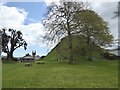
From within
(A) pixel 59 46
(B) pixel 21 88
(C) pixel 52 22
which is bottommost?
(B) pixel 21 88

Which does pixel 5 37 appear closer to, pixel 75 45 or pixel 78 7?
pixel 75 45

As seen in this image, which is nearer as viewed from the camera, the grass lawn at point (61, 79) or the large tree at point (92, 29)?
the grass lawn at point (61, 79)

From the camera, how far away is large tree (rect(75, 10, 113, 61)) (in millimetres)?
58844

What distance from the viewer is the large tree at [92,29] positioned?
58844 millimetres

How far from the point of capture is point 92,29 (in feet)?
206

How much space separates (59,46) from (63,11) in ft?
30.5

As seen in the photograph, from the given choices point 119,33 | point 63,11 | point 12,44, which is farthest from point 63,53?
point 12,44

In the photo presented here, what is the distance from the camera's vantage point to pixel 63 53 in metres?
70.4

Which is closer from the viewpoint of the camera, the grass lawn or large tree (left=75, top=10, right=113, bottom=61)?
the grass lawn

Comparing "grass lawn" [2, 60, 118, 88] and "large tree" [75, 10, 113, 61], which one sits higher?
"large tree" [75, 10, 113, 61]

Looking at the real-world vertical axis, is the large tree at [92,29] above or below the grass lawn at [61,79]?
above

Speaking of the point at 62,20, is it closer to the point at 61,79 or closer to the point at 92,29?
the point at 92,29

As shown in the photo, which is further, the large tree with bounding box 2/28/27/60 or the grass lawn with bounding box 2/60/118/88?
the large tree with bounding box 2/28/27/60

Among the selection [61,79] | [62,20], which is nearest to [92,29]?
[62,20]
